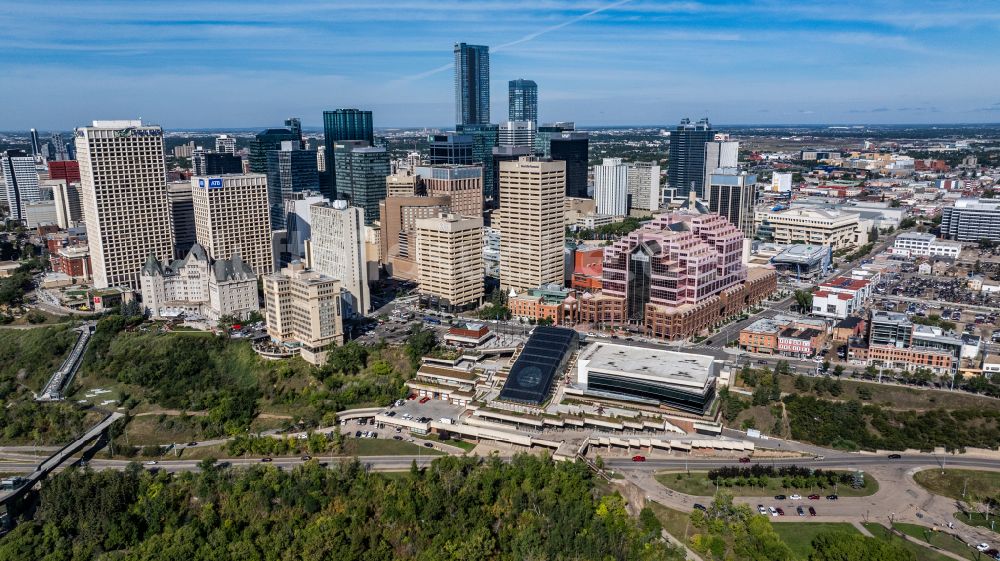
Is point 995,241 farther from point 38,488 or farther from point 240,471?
point 38,488

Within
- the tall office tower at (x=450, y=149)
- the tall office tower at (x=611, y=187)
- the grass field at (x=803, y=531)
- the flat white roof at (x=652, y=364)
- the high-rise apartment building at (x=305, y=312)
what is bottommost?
the grass field at (x=803, y=531)

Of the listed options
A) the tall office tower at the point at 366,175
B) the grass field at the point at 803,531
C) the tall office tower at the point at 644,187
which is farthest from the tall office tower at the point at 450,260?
the tall office tower at the point at 644,187

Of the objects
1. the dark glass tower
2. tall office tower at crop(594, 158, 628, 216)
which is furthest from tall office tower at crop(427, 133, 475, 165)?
tall office tower at crop(594, 158, 628, 216)

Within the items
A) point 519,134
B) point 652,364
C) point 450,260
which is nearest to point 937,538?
point 652,364

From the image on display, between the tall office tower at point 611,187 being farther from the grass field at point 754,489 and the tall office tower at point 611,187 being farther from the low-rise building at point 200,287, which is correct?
the grass field at point 754,489

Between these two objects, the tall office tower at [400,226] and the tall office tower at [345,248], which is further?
the tall office tower at [400,226]

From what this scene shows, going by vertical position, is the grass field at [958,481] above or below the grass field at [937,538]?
above
